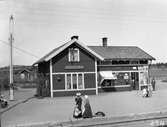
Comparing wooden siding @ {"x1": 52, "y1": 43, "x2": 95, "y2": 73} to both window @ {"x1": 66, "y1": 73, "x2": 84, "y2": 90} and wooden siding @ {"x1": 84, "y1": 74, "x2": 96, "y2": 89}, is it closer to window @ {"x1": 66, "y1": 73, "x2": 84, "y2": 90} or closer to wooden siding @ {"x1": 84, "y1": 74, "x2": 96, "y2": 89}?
window @ {"x1": 66, "y1": 73, "x2": 84, "y2": 90}

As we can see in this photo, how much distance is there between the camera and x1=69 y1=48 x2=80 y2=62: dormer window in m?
29.6

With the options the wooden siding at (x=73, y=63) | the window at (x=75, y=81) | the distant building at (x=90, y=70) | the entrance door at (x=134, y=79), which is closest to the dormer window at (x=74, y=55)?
the distant building at (x=90, y=70)

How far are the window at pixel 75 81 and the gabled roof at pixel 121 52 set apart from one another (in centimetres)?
505

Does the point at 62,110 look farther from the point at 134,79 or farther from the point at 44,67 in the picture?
the point at 134,79

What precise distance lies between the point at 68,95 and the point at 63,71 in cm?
251

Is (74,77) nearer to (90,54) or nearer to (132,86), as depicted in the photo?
(90,54)

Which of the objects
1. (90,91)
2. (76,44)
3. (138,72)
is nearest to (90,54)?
(76,44)

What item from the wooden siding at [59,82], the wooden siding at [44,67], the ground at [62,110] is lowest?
the ground at [62,110]

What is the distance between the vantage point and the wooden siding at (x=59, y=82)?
2845 centimetres

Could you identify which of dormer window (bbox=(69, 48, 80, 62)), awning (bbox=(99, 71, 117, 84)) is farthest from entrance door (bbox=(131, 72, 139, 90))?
dormer window (bbox=(69, 48, 80, 62))

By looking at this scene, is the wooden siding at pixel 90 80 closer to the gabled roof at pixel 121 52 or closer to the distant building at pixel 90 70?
the distant building at pixel 90 70

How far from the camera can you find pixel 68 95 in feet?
94.7

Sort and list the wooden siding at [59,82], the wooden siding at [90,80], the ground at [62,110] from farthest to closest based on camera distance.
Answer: the wooden siding at [90,80]
the wooden siding at [59,82]
the ground at [62,110]

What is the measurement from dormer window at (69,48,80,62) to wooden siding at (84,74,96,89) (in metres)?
2.01
